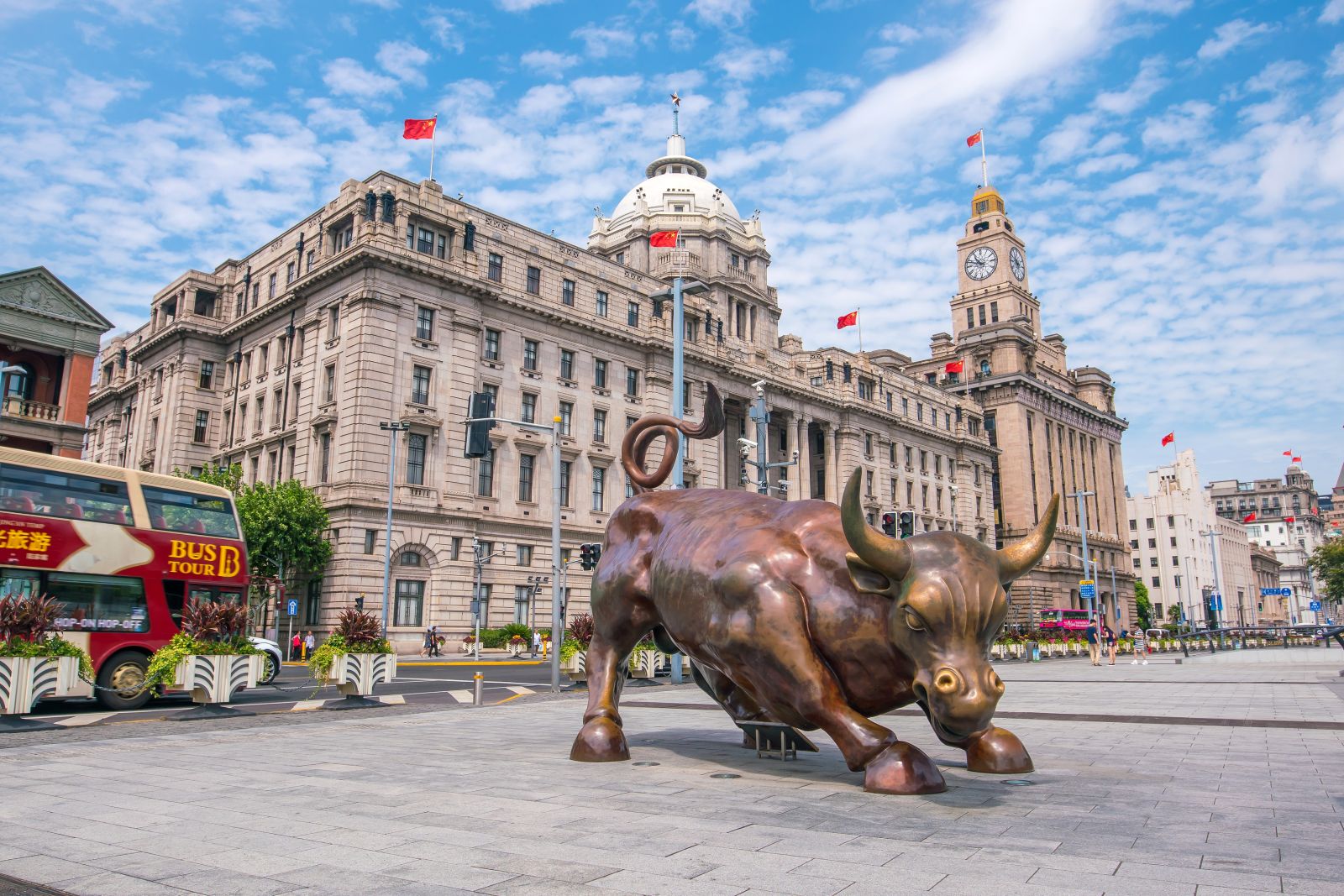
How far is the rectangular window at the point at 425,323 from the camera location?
41.1 metres

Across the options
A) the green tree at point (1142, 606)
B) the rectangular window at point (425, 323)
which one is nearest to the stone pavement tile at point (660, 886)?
the rectangular window at point (425, 323)

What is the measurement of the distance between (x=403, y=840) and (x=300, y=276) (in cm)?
4270

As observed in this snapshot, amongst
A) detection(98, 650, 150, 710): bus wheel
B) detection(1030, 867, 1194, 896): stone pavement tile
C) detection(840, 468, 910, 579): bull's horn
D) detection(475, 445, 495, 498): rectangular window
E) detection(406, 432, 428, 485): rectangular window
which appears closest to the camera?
detection(1030, 867, 1194, 896): stone pavement tile

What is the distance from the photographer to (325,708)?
16797 millimetres

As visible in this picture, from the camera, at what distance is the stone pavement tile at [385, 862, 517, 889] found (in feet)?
15.3

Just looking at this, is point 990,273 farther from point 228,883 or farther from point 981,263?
point 228,883

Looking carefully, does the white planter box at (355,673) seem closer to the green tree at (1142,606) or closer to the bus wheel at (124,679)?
the bus wheel at (124,679)

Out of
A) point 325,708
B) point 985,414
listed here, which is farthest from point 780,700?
point 985,414

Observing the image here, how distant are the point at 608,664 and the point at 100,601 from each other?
524 inches

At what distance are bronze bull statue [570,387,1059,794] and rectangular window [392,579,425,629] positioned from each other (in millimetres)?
31829

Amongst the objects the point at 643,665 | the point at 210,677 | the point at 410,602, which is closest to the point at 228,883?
the point at 210,677

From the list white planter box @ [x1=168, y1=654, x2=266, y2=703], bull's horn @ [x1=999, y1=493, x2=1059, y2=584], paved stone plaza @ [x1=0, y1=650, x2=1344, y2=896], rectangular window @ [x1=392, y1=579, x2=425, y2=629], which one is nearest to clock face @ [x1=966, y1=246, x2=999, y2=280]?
rectangular window @ [x1=392, y1=579, x2=425, y2=629]

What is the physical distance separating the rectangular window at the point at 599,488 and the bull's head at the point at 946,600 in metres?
41.3

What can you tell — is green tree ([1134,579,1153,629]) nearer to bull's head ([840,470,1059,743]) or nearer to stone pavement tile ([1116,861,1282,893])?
bull's head ([840,470,1059,743])
